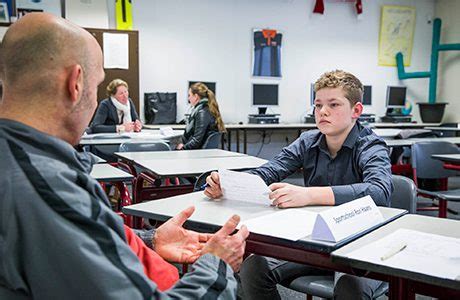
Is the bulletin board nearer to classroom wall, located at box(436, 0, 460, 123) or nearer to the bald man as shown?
classroom wall, located at box(436, 0, 460, 123)

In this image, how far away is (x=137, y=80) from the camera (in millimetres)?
6816

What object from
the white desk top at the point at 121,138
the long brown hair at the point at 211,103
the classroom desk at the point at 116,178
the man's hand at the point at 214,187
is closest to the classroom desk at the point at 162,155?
the classroom desk at the point at 116,178

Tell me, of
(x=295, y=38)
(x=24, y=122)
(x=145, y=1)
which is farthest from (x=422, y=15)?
(x=24, y=122)

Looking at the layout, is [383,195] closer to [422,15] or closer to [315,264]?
[315,264]

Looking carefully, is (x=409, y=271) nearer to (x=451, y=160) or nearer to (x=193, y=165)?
(x=193, y=165)

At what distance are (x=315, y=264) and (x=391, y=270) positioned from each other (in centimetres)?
24

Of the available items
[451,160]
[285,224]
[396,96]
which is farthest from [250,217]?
[396,96]

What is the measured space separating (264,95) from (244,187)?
6.14m

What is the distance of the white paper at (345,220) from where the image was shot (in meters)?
1.21

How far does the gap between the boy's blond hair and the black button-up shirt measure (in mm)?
117

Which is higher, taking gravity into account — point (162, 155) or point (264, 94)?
point (264, 94)

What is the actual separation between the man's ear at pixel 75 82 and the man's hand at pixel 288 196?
911 mm

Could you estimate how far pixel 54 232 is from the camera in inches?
27.0

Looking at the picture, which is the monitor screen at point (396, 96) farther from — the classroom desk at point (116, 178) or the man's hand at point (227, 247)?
the man's hand at point (227, 247)
